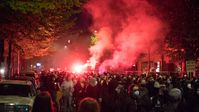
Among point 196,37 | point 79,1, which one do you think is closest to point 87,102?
point 79,1

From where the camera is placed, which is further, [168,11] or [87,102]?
[168,11]

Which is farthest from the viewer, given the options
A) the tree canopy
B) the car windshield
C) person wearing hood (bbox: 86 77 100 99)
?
the tree canopy

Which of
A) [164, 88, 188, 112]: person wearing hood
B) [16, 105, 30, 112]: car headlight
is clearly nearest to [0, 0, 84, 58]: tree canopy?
[16, 105, 30, 112]: car headlight

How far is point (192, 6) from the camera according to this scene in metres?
32.8

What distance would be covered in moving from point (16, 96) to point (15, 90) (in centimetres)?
47

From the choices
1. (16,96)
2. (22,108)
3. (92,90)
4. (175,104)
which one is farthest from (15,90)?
(175,104)

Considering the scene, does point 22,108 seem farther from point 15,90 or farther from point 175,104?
Result: point 175,104

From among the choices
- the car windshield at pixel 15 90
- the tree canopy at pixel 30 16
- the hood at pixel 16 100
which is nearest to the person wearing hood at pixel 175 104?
the hood at pixel 16 100

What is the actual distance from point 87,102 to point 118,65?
2355 inches

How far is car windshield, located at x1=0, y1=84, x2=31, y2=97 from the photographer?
1522 cm

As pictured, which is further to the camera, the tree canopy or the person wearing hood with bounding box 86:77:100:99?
the tree canopy

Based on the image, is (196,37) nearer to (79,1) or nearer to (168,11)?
(168,11)

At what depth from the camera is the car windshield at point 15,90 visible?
1522 centimetres

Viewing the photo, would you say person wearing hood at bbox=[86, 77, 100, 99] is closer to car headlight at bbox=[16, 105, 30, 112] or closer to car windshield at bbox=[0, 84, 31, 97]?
car windshield at bbox=[0, 84, 31, 97]
